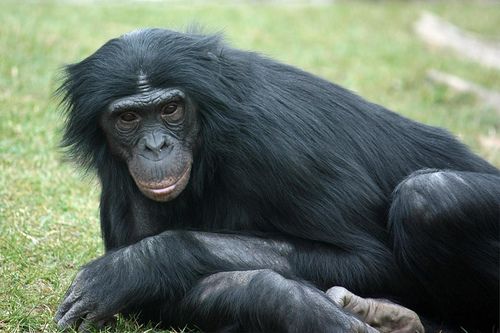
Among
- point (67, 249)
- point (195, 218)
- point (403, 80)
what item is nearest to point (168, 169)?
point (195, 218)

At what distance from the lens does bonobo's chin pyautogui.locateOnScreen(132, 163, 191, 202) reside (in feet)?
19.5

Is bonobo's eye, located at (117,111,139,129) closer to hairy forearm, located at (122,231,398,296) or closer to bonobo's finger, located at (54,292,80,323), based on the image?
Result: hairy forearm, located at (122,231,398,296)

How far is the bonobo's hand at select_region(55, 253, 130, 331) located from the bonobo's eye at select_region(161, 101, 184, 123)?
3.37 feet

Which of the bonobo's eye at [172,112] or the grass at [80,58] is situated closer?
the bonobo's eye at [172,112]

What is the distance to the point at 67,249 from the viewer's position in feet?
24.6

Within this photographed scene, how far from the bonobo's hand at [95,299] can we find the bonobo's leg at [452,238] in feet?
6.40

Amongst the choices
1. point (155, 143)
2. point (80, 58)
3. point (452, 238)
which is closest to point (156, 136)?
point (155, 143)

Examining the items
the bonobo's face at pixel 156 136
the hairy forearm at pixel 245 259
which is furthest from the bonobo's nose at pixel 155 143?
the hairy forearm at pixel 245 259

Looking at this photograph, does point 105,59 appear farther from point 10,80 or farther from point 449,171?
point 10,80

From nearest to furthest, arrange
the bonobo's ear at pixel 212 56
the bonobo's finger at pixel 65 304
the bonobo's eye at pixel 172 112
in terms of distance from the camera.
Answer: the bonobo's finger at pixel 65 304, the bonobo's eye at pixel 172 112, the bonobo's ear at pixel 212 56

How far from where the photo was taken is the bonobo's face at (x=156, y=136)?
19.6ft

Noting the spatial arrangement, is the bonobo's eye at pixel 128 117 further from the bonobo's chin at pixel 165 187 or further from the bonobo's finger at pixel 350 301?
the bonobo's finger at pixel 350 301

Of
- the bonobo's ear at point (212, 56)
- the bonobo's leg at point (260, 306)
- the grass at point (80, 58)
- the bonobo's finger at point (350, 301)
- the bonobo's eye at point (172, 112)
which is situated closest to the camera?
the bonobo's leg at point (260, 306)

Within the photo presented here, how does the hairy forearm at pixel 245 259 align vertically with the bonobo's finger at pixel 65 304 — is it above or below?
above
